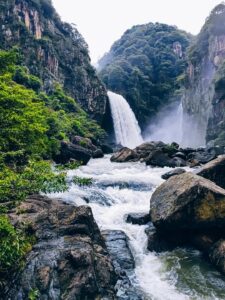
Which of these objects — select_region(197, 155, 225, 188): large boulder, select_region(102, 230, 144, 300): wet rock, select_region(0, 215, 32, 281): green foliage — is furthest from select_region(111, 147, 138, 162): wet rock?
select_region(0, 215, 32, 281): green foliage

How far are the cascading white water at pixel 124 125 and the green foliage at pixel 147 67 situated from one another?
1460 centimetres

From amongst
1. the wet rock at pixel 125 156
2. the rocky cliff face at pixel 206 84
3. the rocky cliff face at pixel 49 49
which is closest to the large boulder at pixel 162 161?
the wet rock at pixel 125 156

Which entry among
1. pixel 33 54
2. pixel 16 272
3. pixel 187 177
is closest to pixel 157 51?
pixel 33 54

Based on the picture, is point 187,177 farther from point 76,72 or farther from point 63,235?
point 76,72

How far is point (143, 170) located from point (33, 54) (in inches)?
1421

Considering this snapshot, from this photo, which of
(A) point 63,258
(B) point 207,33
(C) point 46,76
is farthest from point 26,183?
(B) point 207,33

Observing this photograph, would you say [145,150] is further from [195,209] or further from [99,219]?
[195,209]

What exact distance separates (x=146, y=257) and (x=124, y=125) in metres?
54.3

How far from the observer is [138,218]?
15094 millimetres

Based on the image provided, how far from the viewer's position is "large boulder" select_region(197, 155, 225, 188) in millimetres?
17562

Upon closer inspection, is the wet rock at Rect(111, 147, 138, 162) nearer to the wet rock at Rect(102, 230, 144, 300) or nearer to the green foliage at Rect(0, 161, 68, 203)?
the wet rock at Rect(102, 230, 144, 300)

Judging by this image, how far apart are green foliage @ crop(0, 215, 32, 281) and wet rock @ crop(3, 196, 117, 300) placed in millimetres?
325

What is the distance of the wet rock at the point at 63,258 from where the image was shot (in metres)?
8.39

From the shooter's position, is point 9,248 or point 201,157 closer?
point 9,248
